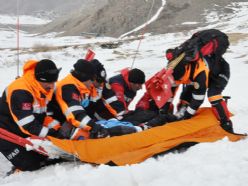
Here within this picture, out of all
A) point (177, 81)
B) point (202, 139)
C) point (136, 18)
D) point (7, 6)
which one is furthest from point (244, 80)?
point (7, 6)

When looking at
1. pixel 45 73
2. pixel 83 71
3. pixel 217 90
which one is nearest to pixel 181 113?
pixel 217 90

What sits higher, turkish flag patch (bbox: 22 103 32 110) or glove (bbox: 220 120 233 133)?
turkish flag patch (bbox: 22 103 32 110)

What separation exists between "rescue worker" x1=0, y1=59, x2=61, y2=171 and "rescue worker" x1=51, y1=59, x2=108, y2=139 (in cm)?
18

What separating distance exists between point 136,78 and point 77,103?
1.33 m

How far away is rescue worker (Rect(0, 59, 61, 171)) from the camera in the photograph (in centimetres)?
461

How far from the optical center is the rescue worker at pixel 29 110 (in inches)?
182

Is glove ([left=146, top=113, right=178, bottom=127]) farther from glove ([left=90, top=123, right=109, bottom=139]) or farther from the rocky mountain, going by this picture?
the rocky mountain

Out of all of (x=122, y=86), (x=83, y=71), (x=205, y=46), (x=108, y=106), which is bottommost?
(x=108, y=106)

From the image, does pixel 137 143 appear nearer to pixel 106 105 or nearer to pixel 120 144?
pixel 120 144

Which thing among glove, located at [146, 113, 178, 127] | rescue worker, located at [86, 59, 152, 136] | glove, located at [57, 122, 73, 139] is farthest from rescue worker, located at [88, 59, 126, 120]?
glove, located at [57, 122, 73, 139]

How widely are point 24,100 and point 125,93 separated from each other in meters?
1.93

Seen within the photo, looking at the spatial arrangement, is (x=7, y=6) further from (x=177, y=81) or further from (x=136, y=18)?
(x=177, y=81)

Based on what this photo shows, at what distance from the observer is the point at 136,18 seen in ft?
162

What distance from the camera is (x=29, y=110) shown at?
4.63 metres
